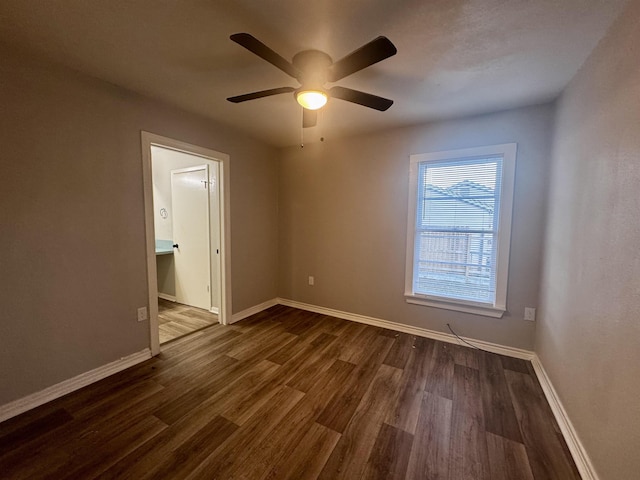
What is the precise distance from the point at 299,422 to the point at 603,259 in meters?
2.03

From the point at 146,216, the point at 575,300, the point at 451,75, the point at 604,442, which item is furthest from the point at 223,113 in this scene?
the point at 604,442

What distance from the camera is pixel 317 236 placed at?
363cm

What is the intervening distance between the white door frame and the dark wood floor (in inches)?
20.3

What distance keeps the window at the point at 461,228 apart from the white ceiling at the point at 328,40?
2.03 feet

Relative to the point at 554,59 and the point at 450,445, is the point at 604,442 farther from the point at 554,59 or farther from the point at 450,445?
→ the point at 554,59

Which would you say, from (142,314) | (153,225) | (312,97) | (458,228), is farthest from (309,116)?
(142,314)

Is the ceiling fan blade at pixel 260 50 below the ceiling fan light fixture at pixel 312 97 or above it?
above

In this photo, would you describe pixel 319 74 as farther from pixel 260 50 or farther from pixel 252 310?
pixel 252 310

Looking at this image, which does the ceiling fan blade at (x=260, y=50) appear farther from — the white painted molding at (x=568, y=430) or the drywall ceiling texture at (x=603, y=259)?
the white painted molding at (x=568, y=430)

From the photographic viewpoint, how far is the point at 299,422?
1.70 m

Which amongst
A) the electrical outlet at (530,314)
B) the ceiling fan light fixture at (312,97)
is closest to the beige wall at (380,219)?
the electrical outlet at (530,314)

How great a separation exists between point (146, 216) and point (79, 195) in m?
0.49

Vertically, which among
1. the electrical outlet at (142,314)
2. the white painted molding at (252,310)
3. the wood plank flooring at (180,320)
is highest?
the electrical outlet at (142,314)

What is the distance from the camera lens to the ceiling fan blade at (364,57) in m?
1.19
